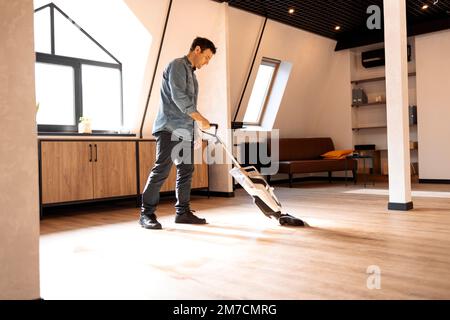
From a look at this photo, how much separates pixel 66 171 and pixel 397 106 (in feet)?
11.6

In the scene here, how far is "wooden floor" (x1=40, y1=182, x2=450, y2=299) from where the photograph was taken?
1.97 meters

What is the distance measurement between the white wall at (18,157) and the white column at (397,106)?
3.70 metres

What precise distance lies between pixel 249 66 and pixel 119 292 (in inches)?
227

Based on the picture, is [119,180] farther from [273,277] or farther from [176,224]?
[273,277]

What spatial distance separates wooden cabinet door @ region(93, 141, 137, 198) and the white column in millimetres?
2951

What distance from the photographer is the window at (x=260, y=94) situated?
8266 mm

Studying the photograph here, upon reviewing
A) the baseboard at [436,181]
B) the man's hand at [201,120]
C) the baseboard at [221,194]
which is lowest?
the baseboard at [221,194]

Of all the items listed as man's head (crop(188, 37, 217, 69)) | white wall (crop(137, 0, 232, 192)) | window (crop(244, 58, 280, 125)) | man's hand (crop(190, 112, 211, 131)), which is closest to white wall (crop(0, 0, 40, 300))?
man's hand (crop(190, 112, 211, 131))

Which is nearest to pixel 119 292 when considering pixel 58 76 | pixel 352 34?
pixel 58 76

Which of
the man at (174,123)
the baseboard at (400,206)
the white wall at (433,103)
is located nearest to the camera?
the man at (174,123)

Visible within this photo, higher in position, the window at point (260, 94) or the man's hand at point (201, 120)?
the window at point (260, 94)

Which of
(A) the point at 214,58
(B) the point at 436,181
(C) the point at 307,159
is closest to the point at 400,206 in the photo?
(A) the point at 214,58

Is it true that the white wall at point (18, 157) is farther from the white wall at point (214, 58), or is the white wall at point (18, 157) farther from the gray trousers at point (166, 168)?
the white wall at point (214, 58)

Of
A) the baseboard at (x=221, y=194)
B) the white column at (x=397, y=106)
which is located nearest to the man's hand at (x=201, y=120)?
the white column at (x=397, y=106)
